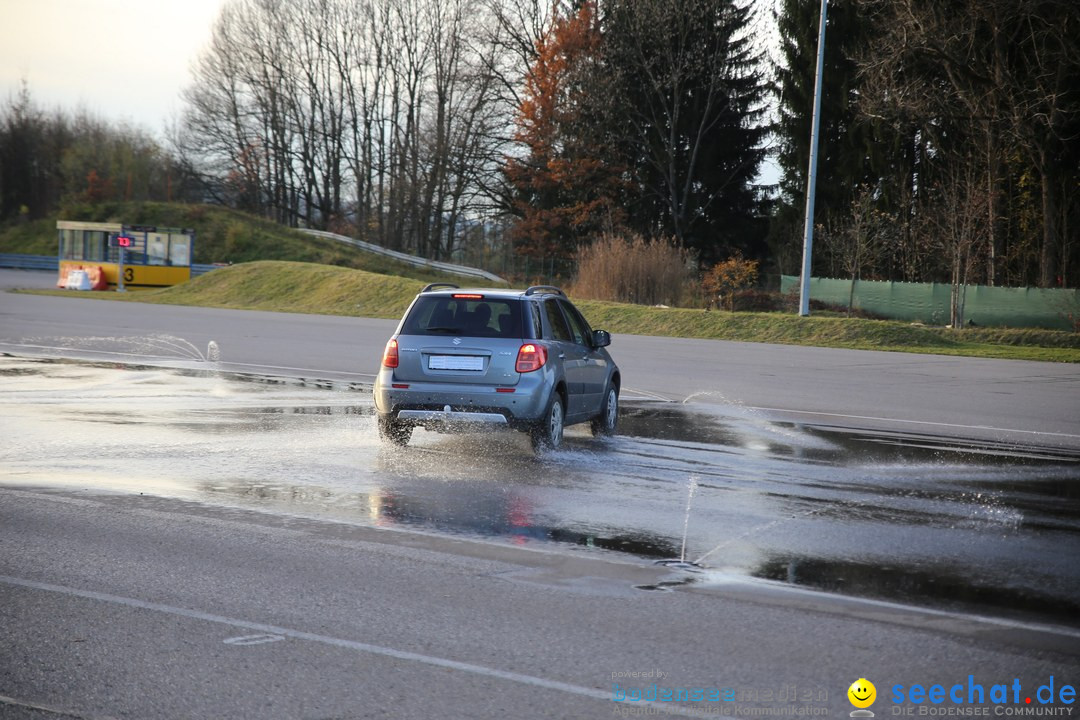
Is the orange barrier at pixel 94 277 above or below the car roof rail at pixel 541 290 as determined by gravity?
above

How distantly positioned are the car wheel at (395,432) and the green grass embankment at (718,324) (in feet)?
69.7

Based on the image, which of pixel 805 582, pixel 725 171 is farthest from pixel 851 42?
pixel 805 582

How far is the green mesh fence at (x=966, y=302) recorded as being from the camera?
3956 cm

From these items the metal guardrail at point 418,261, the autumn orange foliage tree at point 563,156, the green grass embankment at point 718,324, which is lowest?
the green grass embankment at point 718,324

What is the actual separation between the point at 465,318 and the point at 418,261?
5520 cm

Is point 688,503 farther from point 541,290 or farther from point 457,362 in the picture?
point 541,290

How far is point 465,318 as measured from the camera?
1177 cm

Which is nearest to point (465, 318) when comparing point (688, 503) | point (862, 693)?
point (688, 503)

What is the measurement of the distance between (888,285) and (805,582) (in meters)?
40.4

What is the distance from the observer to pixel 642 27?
186 ft

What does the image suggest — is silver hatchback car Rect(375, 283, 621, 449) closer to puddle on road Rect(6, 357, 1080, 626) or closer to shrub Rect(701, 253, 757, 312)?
puddle on road Rect(6, 357, 1080, 626)

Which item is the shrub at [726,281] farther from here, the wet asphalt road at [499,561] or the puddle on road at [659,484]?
the wet asphalt road at [499,561]

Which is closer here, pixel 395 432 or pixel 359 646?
pixel 359 646

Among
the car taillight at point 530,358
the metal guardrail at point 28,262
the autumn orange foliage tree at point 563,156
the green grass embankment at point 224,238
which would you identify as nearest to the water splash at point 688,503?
the car taillight at point 530,358
